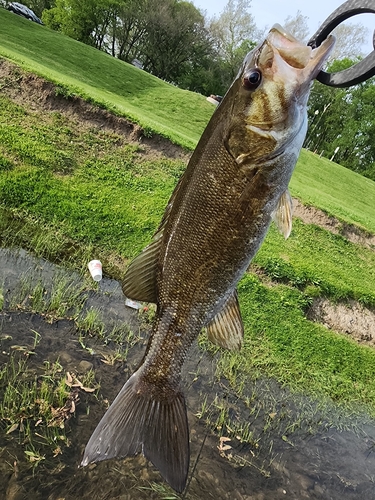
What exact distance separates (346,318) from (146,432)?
331 inches

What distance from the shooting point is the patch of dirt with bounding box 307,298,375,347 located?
9.29 m

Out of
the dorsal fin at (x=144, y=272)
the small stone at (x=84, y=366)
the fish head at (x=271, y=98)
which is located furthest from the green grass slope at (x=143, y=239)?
the fish head at (x=271, y=98)

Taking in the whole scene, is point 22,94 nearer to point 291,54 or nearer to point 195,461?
point 195,461

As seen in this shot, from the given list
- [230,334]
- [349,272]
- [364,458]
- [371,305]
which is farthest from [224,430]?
[349,272]

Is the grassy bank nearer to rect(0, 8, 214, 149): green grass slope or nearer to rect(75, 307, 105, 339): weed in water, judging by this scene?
rect(75, 307, 105, 339): weed in water

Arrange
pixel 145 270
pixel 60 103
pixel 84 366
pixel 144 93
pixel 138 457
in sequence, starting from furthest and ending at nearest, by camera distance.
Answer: pixel 144 93
pixel 60 103
pixel 84 366
pixel 138 457
pixel 145 270

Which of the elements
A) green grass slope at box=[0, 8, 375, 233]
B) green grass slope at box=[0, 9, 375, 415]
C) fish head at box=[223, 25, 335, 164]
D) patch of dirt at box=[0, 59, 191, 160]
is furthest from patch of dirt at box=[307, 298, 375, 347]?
green grass slope at box=[0, 8, 375, 233]

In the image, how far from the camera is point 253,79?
1866 mm

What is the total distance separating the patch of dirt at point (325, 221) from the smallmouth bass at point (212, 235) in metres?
12.0

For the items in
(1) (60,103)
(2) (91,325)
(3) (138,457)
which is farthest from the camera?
(1) (60,103)

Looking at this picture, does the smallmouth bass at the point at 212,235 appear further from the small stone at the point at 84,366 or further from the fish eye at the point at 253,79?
the small stone at the point at 84,366

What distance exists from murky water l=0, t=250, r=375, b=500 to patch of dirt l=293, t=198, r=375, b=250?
25.7 feet

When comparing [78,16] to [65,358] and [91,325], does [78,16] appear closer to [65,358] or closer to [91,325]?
[91,325]

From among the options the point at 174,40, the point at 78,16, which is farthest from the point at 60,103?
the point at 174,40
